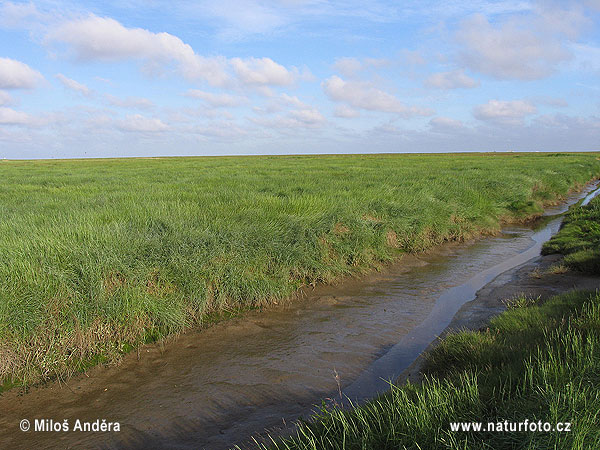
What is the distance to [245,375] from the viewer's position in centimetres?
468

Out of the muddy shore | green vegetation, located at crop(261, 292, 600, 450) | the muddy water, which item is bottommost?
the muddy water

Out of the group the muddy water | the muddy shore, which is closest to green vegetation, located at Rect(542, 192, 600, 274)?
the muddy shore

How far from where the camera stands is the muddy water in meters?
3.76

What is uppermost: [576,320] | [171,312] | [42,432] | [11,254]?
[11,254]

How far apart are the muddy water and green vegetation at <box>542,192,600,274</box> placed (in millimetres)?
2133

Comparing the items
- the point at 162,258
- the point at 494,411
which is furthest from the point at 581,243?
the point at 162,258

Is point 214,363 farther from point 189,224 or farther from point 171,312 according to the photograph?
point 189,224

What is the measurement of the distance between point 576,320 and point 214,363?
3992 mm

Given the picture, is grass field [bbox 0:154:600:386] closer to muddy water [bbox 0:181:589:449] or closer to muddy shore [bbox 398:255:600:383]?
muddy water [bbox 0:181:589:449]

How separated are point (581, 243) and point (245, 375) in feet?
27.7

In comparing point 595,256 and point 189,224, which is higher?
point 189,224

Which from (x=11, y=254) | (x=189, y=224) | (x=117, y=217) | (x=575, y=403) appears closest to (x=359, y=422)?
(x=575, y=403)

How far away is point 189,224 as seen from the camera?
731 centimetres

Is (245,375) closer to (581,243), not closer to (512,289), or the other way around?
(512,289)
